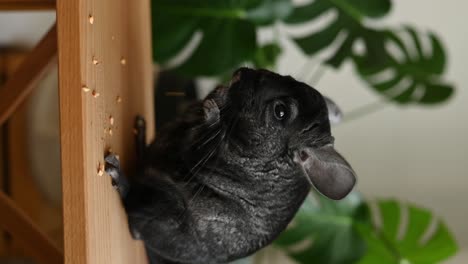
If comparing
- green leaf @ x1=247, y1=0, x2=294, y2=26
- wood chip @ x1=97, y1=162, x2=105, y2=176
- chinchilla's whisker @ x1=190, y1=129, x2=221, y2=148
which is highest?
green leaf @ x1=247, y1=0, x2=294, y2=26

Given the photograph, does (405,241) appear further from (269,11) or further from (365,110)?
(365,110)

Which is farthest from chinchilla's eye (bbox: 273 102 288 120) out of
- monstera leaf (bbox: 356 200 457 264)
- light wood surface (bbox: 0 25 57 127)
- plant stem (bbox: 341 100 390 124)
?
plant stem (bbox: 341 100 390 124)

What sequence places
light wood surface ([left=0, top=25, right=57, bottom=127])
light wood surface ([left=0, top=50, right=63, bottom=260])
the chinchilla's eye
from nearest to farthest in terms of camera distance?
1. the chinchilla's eye
2. light wood surface ([left=0, top=25, right=57, bottom=127])
3. light wood surface ([left=0, top=50, right=63, bottom=260])

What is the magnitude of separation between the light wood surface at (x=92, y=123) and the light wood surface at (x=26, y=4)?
0.10 m

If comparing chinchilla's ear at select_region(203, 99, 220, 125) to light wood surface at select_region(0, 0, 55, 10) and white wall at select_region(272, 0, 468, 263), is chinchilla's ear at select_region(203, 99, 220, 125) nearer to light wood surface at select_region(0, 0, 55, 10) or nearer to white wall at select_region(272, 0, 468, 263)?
light wood surface at select_region(0, 0, 55, 10)

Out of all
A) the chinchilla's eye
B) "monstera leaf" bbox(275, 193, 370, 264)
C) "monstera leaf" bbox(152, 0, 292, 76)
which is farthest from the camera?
"monstera leaf" bbox(275, 193, 370, 264)

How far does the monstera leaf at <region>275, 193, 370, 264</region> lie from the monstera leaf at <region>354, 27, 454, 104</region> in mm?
334

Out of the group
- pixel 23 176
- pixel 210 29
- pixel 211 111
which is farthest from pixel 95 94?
pixel 23 176

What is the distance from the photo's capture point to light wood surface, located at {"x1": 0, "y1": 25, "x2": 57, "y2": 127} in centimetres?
98

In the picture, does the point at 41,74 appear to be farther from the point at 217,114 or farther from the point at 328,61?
the point at 328,61

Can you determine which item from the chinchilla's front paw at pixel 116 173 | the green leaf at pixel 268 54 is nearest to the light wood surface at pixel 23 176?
the green leaf at pixel 268 54

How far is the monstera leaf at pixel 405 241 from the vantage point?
1621mm

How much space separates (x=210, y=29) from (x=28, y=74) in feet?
1.66

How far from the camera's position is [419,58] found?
172 cm
